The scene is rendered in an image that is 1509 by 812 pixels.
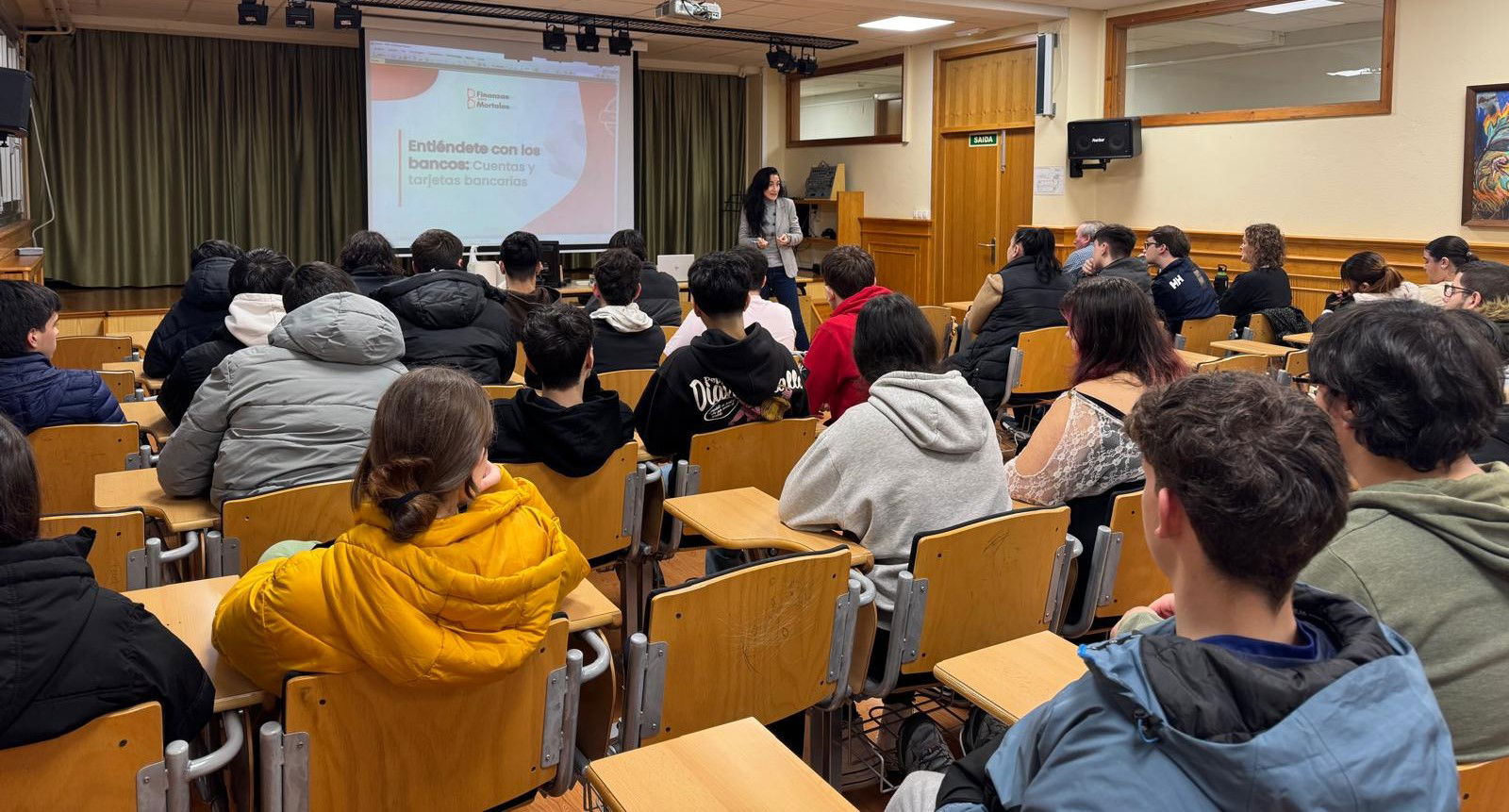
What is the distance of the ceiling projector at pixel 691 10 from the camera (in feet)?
25.0

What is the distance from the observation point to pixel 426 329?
13.6ft

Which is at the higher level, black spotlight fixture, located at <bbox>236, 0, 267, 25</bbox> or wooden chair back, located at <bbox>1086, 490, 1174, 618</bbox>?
black spotlight fixture, located at <bbox>236, 0, 267, 25</bbox>

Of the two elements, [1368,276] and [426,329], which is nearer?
[426,329]

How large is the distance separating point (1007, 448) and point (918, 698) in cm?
332

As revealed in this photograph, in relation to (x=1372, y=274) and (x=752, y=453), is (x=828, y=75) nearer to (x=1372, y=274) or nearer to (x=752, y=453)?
(x=1372, y=274)

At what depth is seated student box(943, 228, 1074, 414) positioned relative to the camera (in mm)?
5520

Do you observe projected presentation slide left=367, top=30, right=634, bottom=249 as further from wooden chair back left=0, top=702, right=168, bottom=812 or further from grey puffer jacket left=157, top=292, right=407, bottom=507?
wooden chair back left=0, top=702, right=168, bottom=812

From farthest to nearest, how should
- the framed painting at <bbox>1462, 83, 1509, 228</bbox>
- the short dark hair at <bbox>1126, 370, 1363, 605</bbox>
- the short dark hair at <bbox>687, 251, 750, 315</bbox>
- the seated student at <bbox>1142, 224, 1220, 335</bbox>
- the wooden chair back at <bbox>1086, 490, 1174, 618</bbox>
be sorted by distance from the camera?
1. the framed painting at <bbox>1462, 83, 1509, 228</bbox>
2. the seated student at <bbox>1142, 224, 1220, 335</bbox>
3. the short dark hair at <bbox>687, 251, 750, 315</bbox>
4. the wooden chair back at <bbox>1086, 490, 1174, 618</bbox>
5. the short dark hair at <bbox>1126, 370, 1363, 605</bbox>

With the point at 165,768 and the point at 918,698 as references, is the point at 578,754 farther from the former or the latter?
the point at 918,698

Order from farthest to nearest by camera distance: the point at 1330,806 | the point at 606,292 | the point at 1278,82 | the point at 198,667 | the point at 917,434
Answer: the point at 1278,82
the point at 606,292
the point at 917,434
the point at 198,667
the point at 1330,806

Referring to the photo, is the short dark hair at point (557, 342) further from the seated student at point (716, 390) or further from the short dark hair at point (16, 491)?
the short dark hair at point (16, 491)

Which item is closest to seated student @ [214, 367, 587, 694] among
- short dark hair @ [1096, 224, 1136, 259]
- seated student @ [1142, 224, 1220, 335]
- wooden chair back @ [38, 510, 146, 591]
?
wooden chair back @ [38, 510, 146, 591]

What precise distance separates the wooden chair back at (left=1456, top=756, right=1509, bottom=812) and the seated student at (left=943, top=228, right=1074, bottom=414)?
4.03 metres

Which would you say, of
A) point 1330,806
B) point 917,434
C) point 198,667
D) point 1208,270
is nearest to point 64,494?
point 198,667
